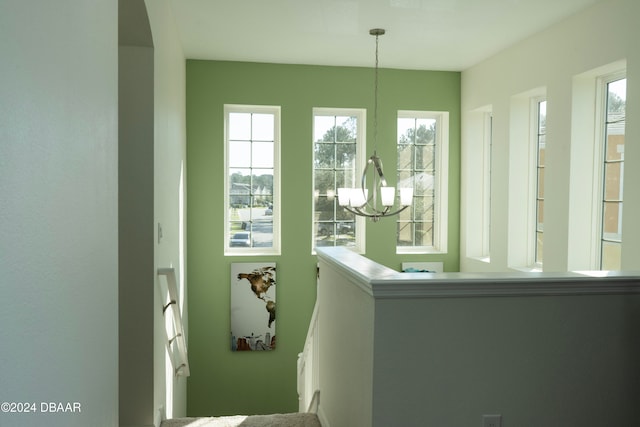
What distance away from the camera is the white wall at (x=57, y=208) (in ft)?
3.20

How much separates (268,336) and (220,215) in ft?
4.56

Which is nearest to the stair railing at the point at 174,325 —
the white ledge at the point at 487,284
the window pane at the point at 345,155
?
the white ledge at the point at 487,284

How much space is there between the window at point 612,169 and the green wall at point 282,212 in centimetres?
241

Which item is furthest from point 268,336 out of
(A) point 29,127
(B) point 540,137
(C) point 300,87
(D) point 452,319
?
(A) point 29,127

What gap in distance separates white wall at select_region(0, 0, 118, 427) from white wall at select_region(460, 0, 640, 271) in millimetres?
3398

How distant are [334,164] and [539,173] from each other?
7.13ft

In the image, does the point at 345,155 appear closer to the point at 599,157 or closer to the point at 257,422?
the point at 599,157

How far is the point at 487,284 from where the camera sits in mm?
2328

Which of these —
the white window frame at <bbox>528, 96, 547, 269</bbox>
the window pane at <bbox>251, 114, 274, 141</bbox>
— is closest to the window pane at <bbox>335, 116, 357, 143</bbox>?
the window pane at <bbox>251, 114, 274, 141</bbox>

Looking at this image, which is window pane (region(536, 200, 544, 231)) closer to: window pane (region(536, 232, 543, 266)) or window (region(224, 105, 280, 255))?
window pane (region(536, 232, 543, 266))

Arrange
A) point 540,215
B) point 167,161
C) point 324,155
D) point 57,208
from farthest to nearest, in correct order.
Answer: point 324,155, point 540,215, point 167,161, point 57,208

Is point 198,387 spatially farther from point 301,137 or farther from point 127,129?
point 127,129

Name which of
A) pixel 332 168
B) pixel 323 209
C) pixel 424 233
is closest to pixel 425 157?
pixel 424 233

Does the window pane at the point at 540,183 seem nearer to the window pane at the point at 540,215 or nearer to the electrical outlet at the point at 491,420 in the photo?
the window pane at the point at 540,215
